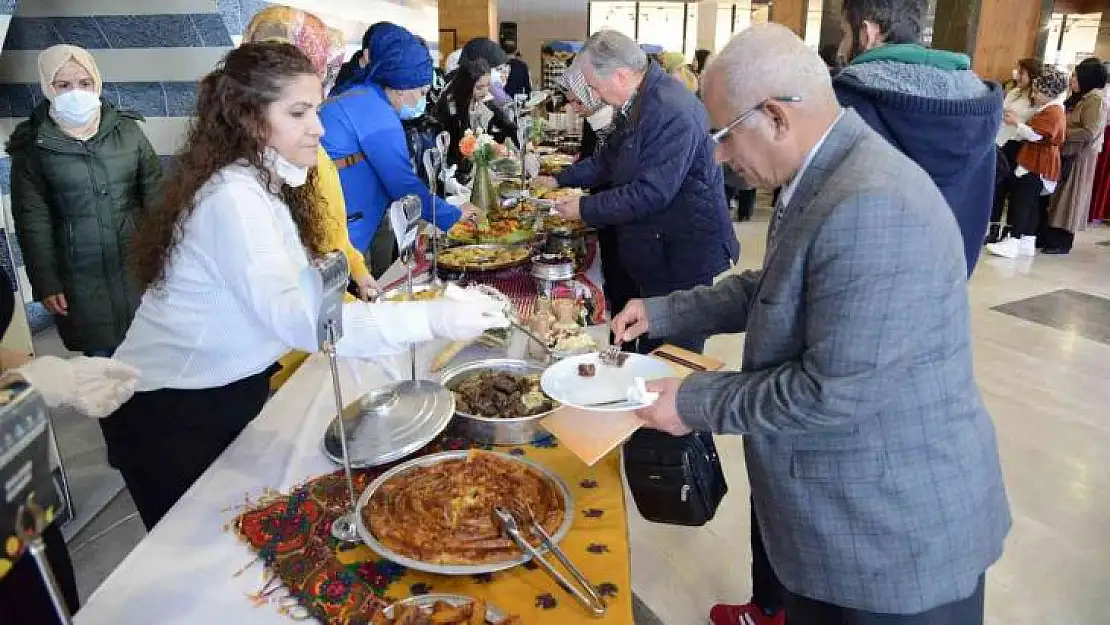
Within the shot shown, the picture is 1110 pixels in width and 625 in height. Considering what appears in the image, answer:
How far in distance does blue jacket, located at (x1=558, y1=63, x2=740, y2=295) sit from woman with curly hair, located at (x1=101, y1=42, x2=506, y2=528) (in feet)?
4.23

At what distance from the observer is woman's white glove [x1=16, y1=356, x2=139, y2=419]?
1.29m

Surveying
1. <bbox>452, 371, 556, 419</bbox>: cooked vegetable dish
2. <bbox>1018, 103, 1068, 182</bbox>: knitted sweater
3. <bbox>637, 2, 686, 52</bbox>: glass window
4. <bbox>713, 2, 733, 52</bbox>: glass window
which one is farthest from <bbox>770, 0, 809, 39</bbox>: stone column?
<bbox>452, 371, 556, 419</bbox>: cooked vegetable dish

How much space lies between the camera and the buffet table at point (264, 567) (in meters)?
1.01

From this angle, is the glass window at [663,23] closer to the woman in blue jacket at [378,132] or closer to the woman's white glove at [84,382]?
the woman in blue jacket at [378,132]

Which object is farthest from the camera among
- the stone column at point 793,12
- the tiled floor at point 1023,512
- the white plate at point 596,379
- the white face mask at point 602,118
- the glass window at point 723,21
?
the glass window at point 723,21

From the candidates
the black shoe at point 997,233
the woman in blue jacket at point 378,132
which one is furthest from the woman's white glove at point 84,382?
the black shoe at point 997,233

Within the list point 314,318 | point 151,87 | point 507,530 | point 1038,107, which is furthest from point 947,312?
point 1038,107

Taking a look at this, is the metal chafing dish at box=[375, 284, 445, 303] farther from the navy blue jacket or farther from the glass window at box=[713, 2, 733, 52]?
the glass window at box=[713, 2, 733, 52]

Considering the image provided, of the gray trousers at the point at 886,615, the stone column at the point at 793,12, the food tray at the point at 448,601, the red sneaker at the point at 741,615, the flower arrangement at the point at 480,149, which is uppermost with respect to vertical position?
the stone column at the point at 793,12

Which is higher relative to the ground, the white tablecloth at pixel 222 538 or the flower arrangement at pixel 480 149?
the flower arrangement at pixel 480 149

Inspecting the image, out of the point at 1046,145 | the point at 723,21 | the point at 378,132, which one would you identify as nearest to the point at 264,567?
the point at 378,132

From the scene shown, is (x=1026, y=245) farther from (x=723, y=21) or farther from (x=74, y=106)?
(x=723, y=21)

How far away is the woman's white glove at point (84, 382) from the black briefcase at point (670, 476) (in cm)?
93

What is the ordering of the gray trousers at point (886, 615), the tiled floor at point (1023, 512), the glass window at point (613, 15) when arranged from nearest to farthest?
the gray trousers at point (886, 615)
the tiled floor at point (1023, 512)
the glass window at point (613, 15)
